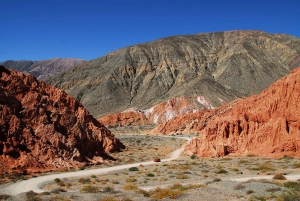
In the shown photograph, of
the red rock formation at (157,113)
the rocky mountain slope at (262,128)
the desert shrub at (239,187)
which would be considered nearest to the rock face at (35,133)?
the rocky mountain slope at (262,128)

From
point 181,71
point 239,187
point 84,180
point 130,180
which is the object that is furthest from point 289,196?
point 181,71

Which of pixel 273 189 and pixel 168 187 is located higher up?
pixel 273 189

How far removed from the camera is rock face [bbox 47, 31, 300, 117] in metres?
136

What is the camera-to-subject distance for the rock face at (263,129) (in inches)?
1465

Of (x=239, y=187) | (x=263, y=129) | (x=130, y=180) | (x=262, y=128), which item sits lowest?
(x=130, y=180)

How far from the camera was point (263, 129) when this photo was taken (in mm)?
39406

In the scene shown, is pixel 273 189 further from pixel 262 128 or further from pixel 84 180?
pixel 262 128

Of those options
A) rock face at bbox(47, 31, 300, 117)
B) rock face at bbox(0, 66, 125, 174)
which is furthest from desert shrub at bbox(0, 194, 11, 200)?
rock face at bbox(47, 31, 300, 117)

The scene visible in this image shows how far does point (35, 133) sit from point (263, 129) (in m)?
26.9

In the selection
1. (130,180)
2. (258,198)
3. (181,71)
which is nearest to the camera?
(258,198)

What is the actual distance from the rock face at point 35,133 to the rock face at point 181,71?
281ft

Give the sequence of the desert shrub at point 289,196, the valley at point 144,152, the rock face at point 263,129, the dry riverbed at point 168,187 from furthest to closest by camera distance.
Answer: the rock face at point 263,129 < the valley at point 144,152 < the dry riverbed at point 168,187 < the desert shrub at point 289,196

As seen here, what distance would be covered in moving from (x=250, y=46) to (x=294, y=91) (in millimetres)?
140726

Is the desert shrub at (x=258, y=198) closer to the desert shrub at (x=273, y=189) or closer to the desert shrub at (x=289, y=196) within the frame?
the desert shrub at (x=289, y=196)
